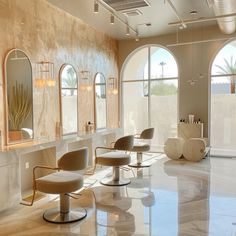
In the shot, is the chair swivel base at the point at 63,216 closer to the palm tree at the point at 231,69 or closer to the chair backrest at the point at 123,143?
the chair backrest at the point at 123,143

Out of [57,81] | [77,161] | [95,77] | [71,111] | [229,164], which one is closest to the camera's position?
[77,161]

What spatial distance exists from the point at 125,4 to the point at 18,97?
2.65 m

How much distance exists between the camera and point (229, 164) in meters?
6.70

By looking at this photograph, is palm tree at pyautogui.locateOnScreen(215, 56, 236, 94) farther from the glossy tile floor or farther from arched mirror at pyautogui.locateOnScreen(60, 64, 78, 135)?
arched mirror at pyautogui.locateOnScreen(60, 64, 78, 135)

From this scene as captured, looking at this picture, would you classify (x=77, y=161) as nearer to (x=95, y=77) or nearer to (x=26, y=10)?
(x=26, y=10)

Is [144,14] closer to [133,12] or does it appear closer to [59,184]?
[133,12]

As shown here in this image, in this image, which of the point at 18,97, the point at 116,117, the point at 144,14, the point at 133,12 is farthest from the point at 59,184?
the point at 116,117

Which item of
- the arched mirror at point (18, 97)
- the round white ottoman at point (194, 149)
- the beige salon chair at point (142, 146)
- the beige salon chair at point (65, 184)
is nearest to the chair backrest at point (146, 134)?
the beige salon chair at point (142, 146)

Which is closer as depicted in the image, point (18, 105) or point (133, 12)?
point (18, 105)

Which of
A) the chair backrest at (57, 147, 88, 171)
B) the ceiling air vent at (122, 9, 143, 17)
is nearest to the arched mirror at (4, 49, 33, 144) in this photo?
the chair backrest at (57, 147, 88, 171)

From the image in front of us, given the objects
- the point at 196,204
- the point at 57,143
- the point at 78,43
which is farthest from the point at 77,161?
the point at 78,43

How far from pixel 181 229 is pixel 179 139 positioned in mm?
4055

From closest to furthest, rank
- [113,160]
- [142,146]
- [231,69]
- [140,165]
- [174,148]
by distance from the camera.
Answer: [113,160] → [142,146] → [140,165] → [174,148] → [231,69]

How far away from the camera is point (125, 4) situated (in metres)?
5.13
